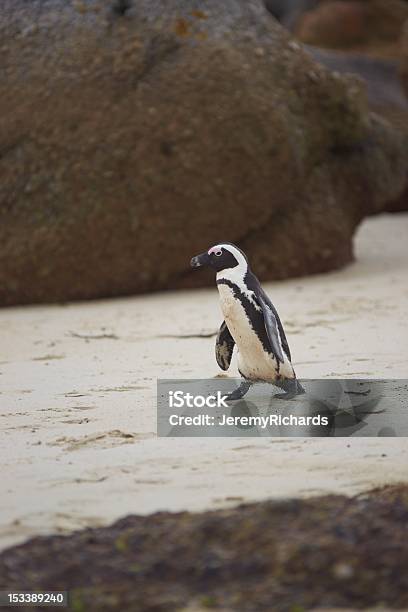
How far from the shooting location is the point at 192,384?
389 centimetres

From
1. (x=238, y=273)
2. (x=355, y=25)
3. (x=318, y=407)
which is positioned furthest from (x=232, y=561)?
(x=355, y=25)

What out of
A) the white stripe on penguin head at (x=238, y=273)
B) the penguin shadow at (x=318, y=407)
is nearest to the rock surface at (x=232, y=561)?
the penguin shadow at (x=318, y=407)

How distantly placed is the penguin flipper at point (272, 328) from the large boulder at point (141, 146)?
299 centimetres

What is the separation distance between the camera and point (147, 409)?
3551 millimetres

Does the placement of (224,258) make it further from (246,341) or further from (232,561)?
(232,561)

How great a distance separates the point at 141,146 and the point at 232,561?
4.57 metres

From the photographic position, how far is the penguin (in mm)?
3596

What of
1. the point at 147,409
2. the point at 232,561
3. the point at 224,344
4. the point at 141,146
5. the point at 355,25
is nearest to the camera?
the point at 232,561

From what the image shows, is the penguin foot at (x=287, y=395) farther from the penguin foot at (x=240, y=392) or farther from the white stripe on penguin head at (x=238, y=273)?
the white stripe on penguin head at (x=238, y=273)

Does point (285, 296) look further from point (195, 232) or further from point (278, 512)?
point (278, 512)

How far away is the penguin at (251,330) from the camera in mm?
3596

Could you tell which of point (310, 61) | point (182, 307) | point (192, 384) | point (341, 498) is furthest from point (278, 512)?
point (310, 61)

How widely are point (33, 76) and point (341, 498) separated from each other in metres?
4.66

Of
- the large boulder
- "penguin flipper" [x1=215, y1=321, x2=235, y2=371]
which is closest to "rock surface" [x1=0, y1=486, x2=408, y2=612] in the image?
"penguin flipper" [x1=215, y1=321, x2=235, y2=371]
